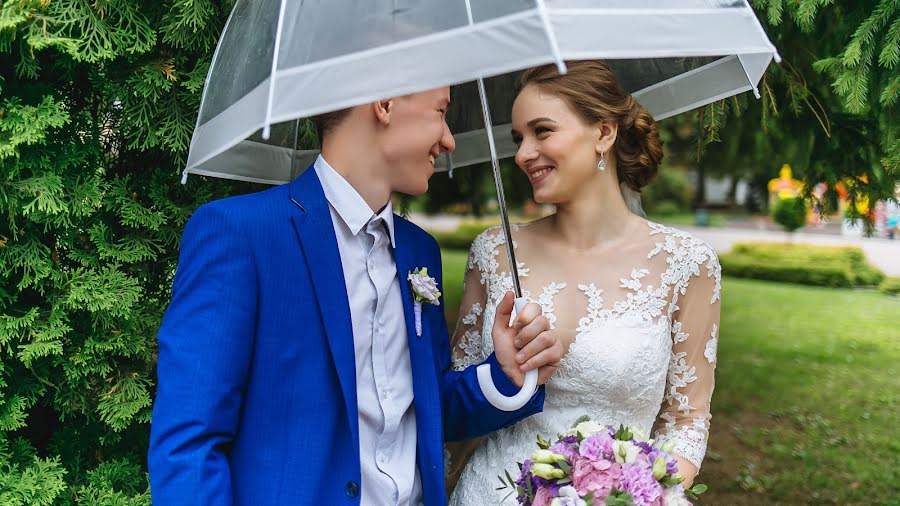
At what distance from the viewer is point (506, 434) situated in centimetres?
287

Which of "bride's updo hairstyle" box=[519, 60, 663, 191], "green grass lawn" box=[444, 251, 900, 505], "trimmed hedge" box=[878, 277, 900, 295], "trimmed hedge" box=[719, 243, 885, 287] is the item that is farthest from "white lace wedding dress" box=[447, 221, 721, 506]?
"trimmed hedge" box=[878, 277, 900, 295]

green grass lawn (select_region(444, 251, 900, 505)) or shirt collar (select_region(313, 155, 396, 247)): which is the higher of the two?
shirt collar (select_region(313, 155, 396, 247))

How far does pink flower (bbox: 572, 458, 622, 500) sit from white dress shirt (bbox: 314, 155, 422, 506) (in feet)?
1.74

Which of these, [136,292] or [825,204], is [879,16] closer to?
[825,204]

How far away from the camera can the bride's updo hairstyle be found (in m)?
2.78

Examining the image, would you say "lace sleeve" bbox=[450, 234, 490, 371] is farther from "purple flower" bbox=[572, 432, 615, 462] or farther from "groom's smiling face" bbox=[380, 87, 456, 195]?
"purple flower" bbox=[572, 432, 615, 462]

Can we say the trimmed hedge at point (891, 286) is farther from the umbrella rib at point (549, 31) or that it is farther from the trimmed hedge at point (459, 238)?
the umbrella rib at point (549, 31)

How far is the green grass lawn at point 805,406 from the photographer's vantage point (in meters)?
6.05

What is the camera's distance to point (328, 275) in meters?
2.19

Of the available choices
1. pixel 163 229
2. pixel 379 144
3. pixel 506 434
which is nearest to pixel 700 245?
pixel 506 434

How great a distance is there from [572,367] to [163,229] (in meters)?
1.60

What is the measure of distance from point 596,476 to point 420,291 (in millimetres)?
755

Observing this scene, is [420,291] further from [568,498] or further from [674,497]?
[674,497]

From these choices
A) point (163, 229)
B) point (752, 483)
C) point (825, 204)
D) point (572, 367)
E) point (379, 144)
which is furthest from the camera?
point (752, 483)
